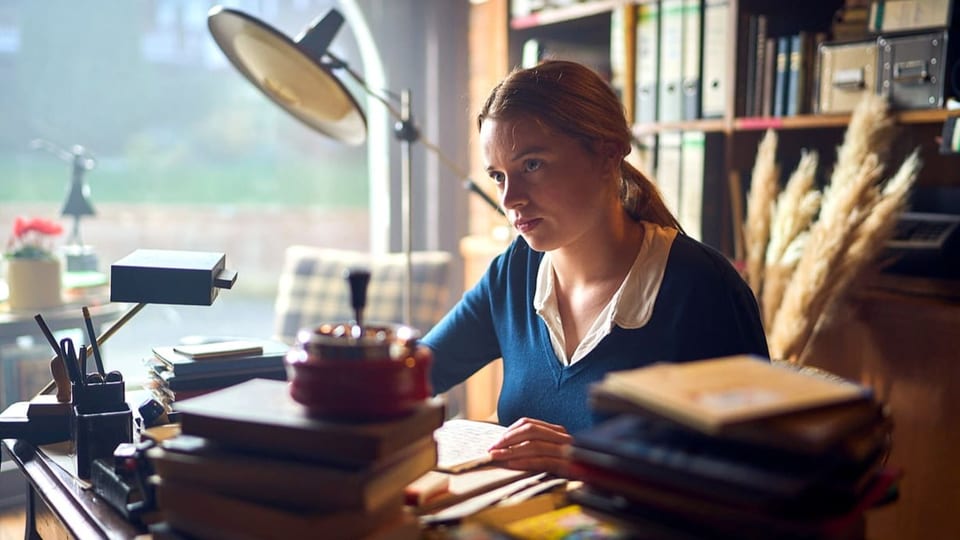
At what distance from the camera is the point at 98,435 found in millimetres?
1232

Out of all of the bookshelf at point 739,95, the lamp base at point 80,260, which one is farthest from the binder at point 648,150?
the lamp base at point 80,260

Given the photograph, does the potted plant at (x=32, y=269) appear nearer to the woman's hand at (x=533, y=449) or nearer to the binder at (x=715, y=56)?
the woman's hand at (x=533, y=449)

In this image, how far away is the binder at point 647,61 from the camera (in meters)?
2.55

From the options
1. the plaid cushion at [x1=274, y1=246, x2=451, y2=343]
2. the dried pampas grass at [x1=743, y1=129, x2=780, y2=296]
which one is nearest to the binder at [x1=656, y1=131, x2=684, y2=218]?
the dried pampas grass at [x1=743, y1=129, x2=780, y2=296]

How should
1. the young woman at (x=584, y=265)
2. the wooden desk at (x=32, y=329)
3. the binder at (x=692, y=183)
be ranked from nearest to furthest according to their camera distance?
the young woman at (x=584, y=265) < the wooden desk at (x=32, y=329) < the binder at (x=692, y=183)

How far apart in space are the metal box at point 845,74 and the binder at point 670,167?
423mm

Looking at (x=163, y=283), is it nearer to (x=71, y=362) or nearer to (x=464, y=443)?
(x=71, y=362)

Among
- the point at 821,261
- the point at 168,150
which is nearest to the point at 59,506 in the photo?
the point at 821,261

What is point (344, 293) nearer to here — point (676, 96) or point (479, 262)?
point (479, 262)

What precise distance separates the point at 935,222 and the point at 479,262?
66.9 inches

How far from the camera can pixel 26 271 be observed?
2.39 m

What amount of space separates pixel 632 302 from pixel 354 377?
0.77 meters

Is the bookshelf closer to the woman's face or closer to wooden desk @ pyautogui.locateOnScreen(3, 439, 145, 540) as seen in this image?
the woman's face

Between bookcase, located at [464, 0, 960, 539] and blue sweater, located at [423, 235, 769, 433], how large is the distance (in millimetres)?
796
